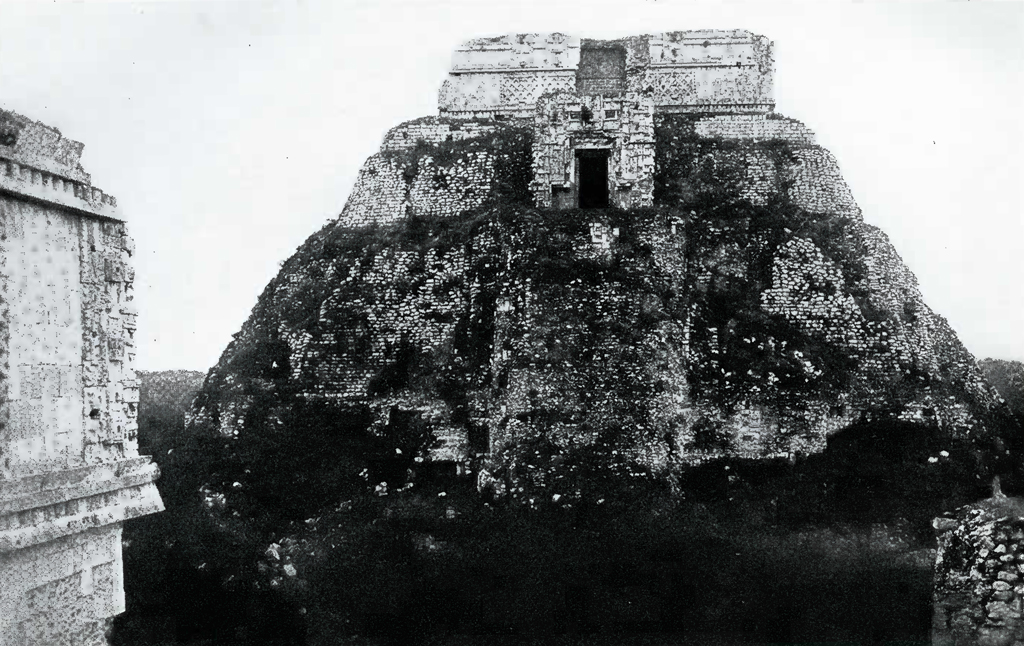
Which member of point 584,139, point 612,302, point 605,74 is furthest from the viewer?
point 605,74

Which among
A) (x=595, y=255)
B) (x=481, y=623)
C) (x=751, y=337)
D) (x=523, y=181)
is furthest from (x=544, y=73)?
(x=481, y=623)

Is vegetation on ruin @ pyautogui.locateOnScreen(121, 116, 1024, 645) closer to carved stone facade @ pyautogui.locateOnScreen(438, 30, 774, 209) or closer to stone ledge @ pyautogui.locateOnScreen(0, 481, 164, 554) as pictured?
carved stone facade @ pyautogui.locateOnScreen(438, 30, 774, 209)

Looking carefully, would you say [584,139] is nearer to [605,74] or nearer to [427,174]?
[427,174]

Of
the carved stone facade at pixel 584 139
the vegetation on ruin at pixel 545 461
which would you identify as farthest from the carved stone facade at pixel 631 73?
the carved stone facade at pixel 584 139

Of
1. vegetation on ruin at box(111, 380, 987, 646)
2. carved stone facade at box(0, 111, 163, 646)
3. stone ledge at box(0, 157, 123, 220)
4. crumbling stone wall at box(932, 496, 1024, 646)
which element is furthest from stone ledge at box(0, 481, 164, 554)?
crumbling stone wall at box(932, 496, 1024, 646)

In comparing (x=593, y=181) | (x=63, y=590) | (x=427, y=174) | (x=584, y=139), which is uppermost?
(x=584, y=139)

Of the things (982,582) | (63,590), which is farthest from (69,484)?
(982,582)

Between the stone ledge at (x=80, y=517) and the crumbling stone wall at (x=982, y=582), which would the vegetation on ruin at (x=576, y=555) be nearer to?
the crumbling stone wall at (x=982, y=582)
